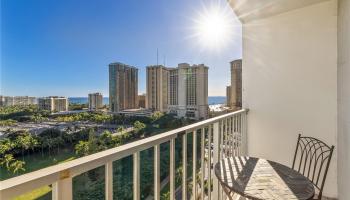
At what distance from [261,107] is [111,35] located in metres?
25.5

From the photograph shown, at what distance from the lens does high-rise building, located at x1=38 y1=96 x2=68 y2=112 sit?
685 inches

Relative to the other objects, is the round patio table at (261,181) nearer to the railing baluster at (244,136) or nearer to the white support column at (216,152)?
the white support column at (216,152)

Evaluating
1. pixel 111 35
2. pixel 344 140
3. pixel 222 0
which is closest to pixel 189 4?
pixel 222 0

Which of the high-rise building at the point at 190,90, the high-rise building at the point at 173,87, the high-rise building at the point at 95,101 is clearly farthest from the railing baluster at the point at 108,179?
the high-rise building at the point at 95,101

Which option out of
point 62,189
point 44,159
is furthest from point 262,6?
point 44,159

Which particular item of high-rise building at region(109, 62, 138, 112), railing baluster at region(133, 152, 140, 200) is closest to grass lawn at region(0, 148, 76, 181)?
high-rise building at region(109, 62, 138, 112)

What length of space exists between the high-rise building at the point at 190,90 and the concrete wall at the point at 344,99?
15.6 meters

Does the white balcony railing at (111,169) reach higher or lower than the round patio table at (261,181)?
higher

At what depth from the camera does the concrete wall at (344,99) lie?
6.14ft

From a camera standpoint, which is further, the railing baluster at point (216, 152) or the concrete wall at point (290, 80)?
the concrete wall at point (290, 80)

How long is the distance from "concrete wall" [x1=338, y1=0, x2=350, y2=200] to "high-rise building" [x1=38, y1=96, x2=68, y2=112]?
19.5 m

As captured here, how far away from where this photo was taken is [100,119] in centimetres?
2548

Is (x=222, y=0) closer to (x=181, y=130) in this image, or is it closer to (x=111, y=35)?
(x=181, y=130)

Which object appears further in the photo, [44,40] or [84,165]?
[44,40]
